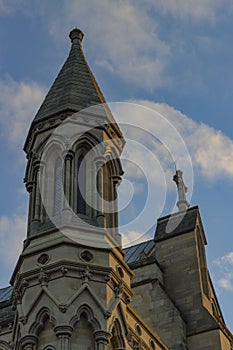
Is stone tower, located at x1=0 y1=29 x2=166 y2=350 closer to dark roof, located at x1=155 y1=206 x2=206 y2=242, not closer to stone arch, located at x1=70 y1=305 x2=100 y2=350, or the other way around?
stone arch, located at x1=70 y1=305 x2=100 y2=350

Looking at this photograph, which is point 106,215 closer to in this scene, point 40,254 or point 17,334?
point 40,254

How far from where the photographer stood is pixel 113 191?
2077cm

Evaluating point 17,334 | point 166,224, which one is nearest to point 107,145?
point 17,334

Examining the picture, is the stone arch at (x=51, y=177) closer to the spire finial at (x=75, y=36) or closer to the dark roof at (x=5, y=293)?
the spire finial at (x=75, y=36)

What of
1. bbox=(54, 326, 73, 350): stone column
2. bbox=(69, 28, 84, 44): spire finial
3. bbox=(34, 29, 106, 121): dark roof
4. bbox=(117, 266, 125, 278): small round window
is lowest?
bbox=(54, 326, 73, 350): stone column

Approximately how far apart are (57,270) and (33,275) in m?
0.67

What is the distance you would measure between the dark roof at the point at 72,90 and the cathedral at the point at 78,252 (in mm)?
34

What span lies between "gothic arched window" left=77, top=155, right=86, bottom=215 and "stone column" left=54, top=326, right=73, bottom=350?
3743 millimetres

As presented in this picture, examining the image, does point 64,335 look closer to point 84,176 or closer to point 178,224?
point 84,176

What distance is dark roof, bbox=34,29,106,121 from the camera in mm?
21516


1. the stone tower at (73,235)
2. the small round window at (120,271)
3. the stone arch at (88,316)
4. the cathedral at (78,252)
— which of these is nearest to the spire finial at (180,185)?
the cathedral at (78,252)

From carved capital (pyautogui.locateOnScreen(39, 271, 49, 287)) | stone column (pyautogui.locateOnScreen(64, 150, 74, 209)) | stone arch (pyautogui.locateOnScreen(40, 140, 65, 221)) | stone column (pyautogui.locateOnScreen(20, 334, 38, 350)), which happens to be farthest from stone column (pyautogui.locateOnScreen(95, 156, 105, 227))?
stone column (pyautogui.locateOnScreen(20, 334, 38, 350))

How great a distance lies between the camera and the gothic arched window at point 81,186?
778 inches

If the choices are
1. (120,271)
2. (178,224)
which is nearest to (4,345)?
(120,271)
